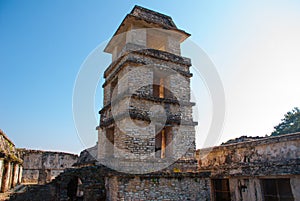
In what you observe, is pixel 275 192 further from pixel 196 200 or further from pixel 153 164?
pixel 153 164

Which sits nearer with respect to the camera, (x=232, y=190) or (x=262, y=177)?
(x=262, y=177)

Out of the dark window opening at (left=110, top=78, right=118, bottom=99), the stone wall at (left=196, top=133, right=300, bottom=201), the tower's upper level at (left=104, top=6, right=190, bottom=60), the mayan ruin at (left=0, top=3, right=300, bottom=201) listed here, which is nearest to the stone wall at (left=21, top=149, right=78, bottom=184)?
the mayan ruin at (left=0, top=3, right=300, bottom=201)

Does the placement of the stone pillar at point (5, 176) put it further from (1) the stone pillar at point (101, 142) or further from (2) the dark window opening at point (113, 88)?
(2) the dark window opening at point (113, 88)

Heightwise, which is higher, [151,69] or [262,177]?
[151,69]

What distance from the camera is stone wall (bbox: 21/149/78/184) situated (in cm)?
2209

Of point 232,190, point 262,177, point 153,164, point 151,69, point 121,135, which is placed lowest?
point 232,190

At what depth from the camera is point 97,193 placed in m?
8.88

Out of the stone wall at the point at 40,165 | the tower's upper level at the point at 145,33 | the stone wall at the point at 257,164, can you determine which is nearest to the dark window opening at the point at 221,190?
the stone wall at the point at 257,164

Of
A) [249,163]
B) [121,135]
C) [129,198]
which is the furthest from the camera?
[249,163]

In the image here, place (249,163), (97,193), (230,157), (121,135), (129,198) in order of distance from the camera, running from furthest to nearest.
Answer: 1. (230,157)
2. (249,163)
3. (121,135)
4. (97,193)
5. (129,198)

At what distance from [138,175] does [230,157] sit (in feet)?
22.6

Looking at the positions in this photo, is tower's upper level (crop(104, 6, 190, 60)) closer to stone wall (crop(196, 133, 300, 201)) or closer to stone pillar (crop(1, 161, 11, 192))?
stone wall (crop(196, 133, 300, 201))

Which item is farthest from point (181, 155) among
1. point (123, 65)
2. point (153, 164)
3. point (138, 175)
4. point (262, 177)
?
point (123, 65)

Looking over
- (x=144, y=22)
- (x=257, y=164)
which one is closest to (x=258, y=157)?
(x=257, y=164)
